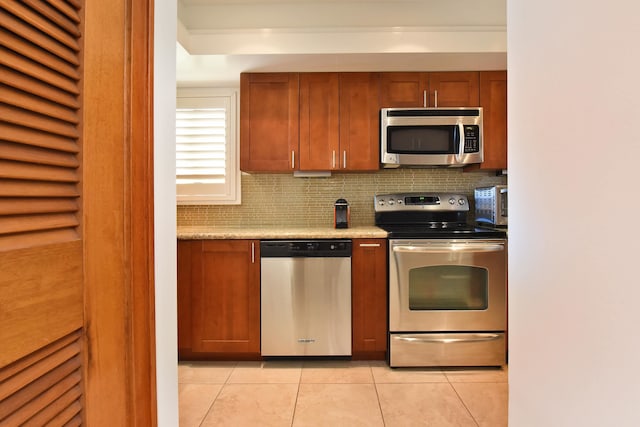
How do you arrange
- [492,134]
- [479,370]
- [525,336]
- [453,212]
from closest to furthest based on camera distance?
[525,336] → [479,370] → [492,134] → [453,212]

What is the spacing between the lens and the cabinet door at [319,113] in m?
2.69

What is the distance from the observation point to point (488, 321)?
2.40 meters

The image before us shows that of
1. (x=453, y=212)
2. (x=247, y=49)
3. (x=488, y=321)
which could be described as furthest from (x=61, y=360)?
(x=453, y=212)

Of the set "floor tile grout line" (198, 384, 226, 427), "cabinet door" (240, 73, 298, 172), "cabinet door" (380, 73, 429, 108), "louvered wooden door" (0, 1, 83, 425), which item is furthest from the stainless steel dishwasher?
"louvered wooden door" (0, 1, 83, 425)

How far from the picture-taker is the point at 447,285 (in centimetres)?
242

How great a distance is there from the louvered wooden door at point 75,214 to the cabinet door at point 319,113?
77.4 inches

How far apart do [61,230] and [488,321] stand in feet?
8.42

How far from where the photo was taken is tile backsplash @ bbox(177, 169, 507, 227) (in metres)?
3.00

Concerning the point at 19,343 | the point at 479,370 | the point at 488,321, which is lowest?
the point at 479,370

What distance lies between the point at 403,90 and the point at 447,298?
5.34 ft

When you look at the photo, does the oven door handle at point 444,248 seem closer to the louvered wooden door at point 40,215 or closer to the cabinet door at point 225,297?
the cabinet door at point 225,297

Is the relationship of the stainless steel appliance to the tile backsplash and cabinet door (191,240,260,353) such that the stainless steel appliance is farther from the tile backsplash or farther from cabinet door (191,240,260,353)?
cabinet door (191,240,260,353)

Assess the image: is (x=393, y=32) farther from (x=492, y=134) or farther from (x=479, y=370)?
(x=479, y=370)

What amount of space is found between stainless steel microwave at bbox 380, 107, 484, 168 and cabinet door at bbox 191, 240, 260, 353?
1.31 meters
